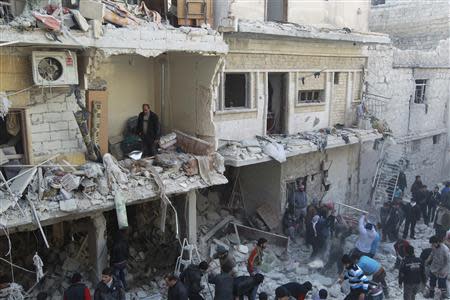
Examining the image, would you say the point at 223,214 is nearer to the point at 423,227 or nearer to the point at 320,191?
the point at 320,191

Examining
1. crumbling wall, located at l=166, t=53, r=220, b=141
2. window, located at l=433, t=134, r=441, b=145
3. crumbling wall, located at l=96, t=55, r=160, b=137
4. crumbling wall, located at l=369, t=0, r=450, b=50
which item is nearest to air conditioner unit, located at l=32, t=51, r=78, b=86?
crumbling wall, located at l=96, t=55, r=160, b=137

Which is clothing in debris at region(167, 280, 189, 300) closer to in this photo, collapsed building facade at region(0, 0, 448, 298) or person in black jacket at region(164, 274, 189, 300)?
person in black jacket at region(164, 274, 189, 300)

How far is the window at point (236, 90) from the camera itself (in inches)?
483

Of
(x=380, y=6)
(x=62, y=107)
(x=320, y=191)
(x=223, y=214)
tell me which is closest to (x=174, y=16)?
(x=62, y=107)

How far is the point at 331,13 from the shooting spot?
14188 millimetres

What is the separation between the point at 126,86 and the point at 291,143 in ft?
16.8

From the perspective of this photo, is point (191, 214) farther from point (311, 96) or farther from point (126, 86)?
point (311, 96)

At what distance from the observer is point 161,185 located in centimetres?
902

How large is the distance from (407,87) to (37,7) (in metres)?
15.2

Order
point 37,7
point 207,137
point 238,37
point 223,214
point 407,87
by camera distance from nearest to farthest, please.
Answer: point 37,7 → point 207,137 → point 238,37 → point 223,214 → point 407,87

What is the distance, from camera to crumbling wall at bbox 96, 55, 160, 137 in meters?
A: 10.3

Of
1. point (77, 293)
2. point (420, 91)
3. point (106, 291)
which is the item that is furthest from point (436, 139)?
point (77, 293)

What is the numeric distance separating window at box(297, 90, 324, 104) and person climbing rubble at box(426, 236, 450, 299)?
252 inches

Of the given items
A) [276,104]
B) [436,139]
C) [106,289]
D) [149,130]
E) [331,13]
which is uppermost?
[331,13]
